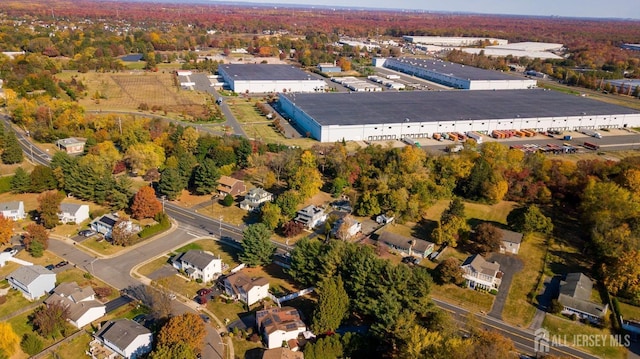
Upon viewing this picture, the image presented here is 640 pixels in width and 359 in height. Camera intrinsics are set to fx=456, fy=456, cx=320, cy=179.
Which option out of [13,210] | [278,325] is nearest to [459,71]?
[13,210]

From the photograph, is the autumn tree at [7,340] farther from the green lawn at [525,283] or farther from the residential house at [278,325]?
the green lawn at [525,283]

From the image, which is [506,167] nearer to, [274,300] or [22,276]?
[274,300]

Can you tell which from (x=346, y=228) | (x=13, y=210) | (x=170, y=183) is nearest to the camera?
(x=346, y=228)

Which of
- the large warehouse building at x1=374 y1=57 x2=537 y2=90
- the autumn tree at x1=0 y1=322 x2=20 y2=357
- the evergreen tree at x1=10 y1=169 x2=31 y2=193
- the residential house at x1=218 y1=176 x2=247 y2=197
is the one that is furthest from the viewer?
the large warehouse building at x1=374 y1=57 x2=537 y2=90

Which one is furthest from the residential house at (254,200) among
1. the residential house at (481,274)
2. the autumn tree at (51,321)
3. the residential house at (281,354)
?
the residential house at (281,354)

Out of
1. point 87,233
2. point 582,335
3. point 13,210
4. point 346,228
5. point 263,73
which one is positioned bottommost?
point 87,233

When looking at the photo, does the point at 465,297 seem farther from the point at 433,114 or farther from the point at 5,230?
the point at 433,114

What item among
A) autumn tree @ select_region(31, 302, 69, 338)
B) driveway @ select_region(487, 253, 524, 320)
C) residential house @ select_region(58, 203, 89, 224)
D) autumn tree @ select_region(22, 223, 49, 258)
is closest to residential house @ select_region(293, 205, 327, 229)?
driveway @ select_region(487, 253, 524, 320)

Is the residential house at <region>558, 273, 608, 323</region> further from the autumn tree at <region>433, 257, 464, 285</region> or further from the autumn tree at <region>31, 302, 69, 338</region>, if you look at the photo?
the autumn tree at <region>31, 302, 69, 338</region>
